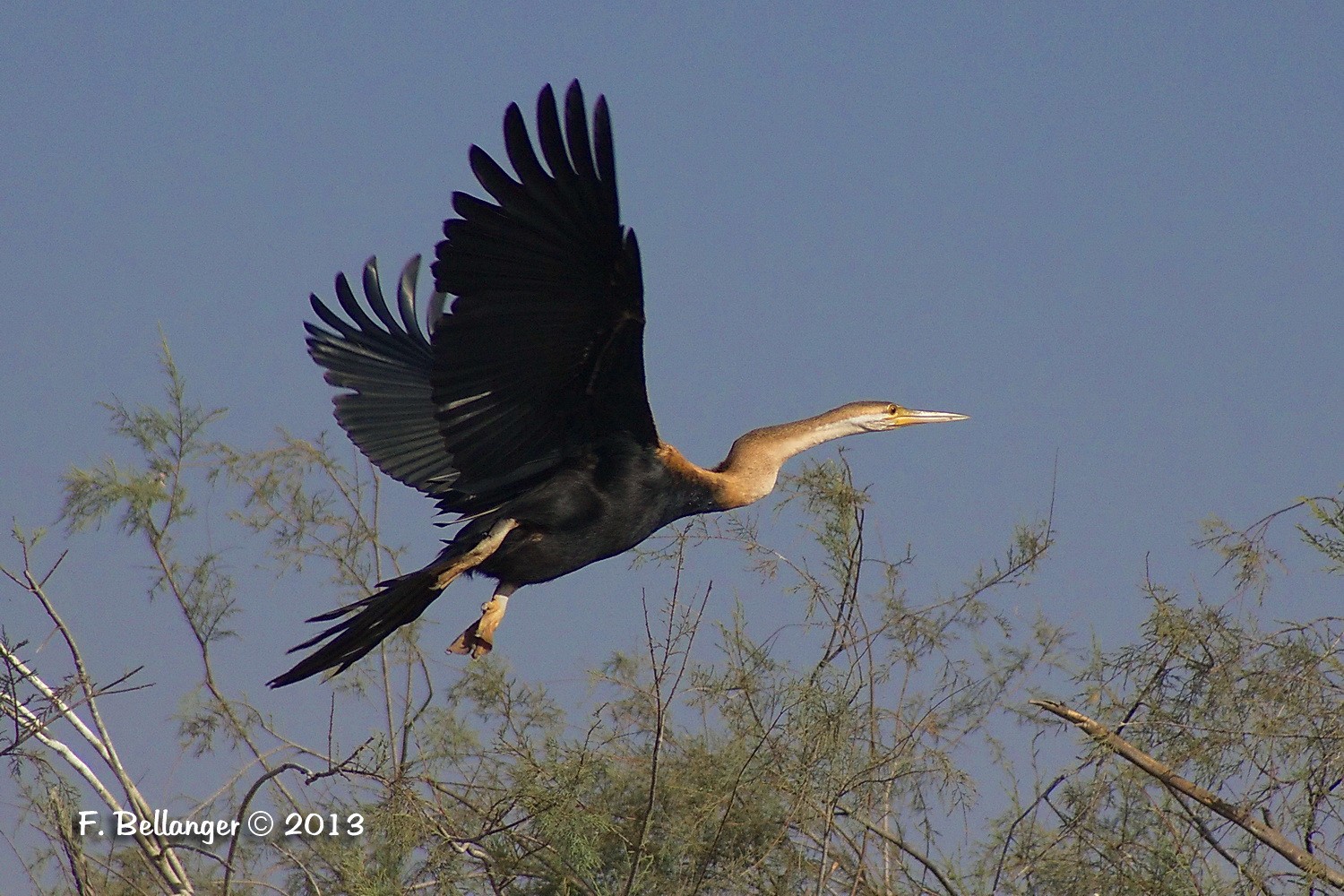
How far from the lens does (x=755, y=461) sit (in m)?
5.76

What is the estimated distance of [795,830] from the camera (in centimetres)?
489

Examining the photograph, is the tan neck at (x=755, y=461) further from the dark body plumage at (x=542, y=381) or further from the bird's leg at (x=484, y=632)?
the bird's leg at (x=484, y=632)

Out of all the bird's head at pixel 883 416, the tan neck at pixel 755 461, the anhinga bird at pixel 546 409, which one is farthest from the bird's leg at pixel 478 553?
the bird's head at pixel 883 416

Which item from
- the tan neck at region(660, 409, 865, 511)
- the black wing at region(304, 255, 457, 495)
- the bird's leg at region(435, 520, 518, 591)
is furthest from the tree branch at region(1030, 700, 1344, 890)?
the black wing at region(304, 255, 457, 495)

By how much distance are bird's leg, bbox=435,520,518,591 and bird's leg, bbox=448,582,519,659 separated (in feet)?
0.63

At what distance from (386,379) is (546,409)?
1857 millimetres

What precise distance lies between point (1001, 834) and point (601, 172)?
279 cm

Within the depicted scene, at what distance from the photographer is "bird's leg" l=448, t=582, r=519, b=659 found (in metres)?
5.29

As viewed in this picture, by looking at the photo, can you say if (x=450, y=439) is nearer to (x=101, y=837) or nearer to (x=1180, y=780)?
(x=101, y=837)

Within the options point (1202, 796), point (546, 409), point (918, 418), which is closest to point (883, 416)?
point (918, 418)

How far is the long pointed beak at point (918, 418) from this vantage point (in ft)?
21.2

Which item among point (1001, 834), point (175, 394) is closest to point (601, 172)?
point (1001, 834)

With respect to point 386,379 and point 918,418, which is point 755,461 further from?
point 386,379

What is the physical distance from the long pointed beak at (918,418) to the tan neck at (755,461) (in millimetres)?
471
